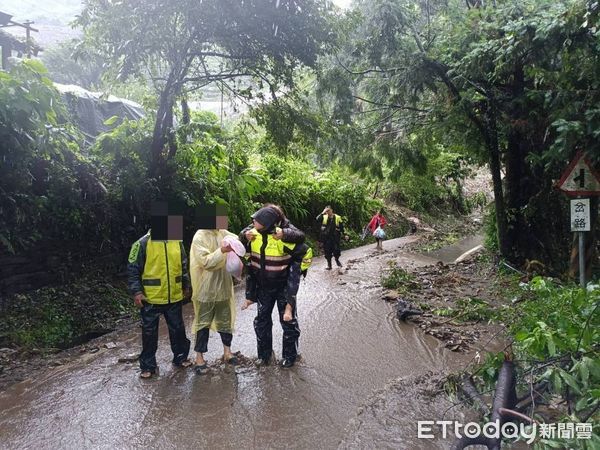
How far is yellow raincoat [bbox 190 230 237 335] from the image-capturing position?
4.89m

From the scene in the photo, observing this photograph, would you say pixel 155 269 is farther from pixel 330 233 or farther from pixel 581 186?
pixel 330 233

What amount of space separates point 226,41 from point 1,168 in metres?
3.86

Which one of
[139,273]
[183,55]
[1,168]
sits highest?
[183,55]

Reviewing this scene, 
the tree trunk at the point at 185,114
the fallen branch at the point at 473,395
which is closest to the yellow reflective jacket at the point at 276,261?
the fallen branch at the point at 473,395

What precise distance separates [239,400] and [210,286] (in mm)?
1275

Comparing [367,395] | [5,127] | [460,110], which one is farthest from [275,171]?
[367,395]


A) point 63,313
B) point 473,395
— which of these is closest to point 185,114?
point 63,313

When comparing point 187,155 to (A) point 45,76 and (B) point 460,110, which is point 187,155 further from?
(B) point 460,110

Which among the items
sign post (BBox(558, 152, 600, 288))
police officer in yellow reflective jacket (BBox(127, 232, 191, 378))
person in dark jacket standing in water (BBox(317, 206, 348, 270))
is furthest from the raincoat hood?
person in dark jacket standing in water (BBox(317, 206, 348, 270))

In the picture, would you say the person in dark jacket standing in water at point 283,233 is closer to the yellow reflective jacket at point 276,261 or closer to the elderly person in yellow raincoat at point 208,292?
the yellow reflective jacket at point 276,261

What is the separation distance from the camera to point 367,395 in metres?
4.54

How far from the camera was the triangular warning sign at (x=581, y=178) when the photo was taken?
260 inches

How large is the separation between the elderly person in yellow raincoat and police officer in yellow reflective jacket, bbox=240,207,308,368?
0.30m

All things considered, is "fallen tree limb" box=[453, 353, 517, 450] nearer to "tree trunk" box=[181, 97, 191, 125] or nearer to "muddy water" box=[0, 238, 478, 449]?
"muddy water" box=[0, 238, 478, 449]
